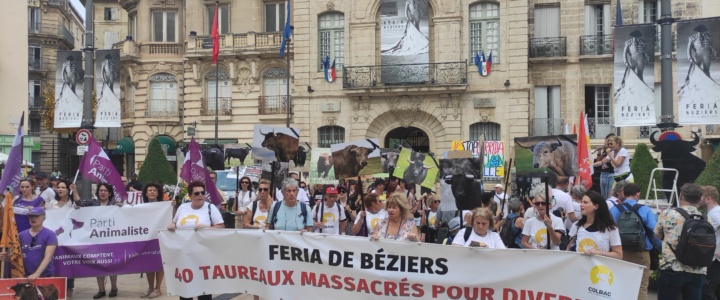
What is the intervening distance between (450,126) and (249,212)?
70.7 ft

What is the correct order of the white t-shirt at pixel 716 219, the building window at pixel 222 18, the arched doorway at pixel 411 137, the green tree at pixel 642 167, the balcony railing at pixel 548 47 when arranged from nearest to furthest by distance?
the white t-shirt at pixel 716 219 < the green tree at pixel 642 167 < the balcony railing at pixel 548 47 < the arched doorway at pixel 411 137 < the building window at pixel 222 18

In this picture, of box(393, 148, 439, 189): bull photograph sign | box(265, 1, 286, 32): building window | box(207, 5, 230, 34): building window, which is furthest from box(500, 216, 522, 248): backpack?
box(207, 5, 230, 34): building window

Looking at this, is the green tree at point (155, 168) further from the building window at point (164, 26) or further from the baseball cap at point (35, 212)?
the baseball cap at point (35, 212)

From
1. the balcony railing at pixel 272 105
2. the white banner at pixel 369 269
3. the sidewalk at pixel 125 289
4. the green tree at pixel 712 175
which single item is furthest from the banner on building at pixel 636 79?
the balcony railing at pixel 272 105

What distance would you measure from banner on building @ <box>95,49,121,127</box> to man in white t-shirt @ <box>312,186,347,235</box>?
8.61m

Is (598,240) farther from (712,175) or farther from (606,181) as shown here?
(606,181)

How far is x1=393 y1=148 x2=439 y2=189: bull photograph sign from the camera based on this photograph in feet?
44.2

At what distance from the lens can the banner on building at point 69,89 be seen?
1656 centimetres

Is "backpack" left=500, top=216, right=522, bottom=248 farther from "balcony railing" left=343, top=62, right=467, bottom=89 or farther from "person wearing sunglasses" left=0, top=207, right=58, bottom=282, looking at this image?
"balcony railing" left=343, top=62, right=467, bottom=89

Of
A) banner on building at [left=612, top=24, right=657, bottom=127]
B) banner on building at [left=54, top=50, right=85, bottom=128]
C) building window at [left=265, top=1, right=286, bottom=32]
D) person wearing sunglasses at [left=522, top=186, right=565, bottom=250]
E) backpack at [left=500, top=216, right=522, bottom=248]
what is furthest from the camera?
building window at [left=265, top=1, right=286, bottom=32]

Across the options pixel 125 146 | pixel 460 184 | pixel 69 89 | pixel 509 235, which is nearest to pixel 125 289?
pixel 460 184

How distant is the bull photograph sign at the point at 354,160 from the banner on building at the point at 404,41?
62.5 ft

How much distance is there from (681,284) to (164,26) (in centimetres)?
3236

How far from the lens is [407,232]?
7.66m
